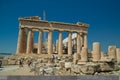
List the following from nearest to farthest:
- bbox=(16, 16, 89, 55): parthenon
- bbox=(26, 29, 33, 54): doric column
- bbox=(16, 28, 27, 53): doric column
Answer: bbox=(16, 28, 27, 53): doric column, bbox=(26, 29, 33, 54): doric column, bbox=(16, 16, 89, 55): parthenon

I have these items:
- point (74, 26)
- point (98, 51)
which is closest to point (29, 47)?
point (74, 26)

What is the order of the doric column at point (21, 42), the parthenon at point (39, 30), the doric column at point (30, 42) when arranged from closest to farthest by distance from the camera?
the doric column at point (21, 42) → the doric column at point (30, 42) → the parthenon at point (39, 30)

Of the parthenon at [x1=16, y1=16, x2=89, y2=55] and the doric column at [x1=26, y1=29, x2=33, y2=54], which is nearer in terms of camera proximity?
the doric column at [x1=26, y1=29, x2=33, y2=54]

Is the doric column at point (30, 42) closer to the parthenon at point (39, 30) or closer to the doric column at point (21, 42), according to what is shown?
the parthenon at point (39, 30)

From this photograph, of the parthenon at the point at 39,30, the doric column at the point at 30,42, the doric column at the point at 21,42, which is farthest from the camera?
the parthenon at the point at 39,30

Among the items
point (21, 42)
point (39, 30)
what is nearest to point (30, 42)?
point (21, 42)

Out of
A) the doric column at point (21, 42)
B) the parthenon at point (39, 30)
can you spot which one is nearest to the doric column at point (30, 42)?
the parthenon at point (39, 30)

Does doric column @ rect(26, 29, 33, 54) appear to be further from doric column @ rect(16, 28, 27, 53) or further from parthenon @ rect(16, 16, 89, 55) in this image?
doric column @ rect(16, 28, 27, 53)

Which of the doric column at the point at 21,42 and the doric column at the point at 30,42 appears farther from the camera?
the doric column at the point at 30,42

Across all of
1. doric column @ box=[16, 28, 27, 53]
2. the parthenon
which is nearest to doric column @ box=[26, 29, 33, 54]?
the parthenon

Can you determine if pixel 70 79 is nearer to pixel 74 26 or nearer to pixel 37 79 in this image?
pixel 37 79

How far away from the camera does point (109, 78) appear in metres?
7.44

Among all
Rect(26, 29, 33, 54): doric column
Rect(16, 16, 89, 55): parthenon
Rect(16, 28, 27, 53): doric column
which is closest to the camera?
Rect(16, 28, 27, 53): doric column

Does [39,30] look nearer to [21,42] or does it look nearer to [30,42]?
[30,42]
